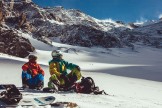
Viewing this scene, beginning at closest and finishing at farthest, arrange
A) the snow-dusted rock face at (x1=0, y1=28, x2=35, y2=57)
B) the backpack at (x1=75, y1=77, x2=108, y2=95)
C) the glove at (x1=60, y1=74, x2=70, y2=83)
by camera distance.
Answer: the backpack at (x1=75, y1=77, x2=108, y2=95)
the glove at (x1=60, y1=74, x2=70, y2=83)
the snow-dusted rock face at (x1=0, y1=28, x2=35, y2=57)

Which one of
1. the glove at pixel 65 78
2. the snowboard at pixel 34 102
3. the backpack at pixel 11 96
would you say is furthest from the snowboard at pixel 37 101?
the glove at pixel 65 78

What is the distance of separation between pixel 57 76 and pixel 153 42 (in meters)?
99.8

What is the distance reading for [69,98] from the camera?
350 inches

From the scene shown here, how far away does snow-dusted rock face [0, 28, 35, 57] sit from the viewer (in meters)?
34.8

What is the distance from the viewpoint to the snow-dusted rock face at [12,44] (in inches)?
1368

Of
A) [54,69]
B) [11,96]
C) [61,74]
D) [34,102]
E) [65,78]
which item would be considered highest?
[54,69]

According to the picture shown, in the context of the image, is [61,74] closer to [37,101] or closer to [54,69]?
[54,69]

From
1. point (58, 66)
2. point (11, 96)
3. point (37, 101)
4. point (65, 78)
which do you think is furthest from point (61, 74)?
point (11, 96)

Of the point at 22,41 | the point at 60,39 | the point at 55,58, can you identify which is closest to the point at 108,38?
the point at 60,39

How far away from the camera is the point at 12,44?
35.6 m

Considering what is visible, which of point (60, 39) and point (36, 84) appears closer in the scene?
point (36, 84)

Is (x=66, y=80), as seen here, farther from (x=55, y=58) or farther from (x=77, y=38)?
(x=77, y=38)

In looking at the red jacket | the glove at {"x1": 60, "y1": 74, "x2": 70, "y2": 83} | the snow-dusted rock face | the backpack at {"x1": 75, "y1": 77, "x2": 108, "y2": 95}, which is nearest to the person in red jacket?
the red jacket

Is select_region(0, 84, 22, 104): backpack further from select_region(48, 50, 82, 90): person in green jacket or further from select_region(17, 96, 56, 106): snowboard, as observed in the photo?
select_region(48, 50, 82, 90): person in green jacket
